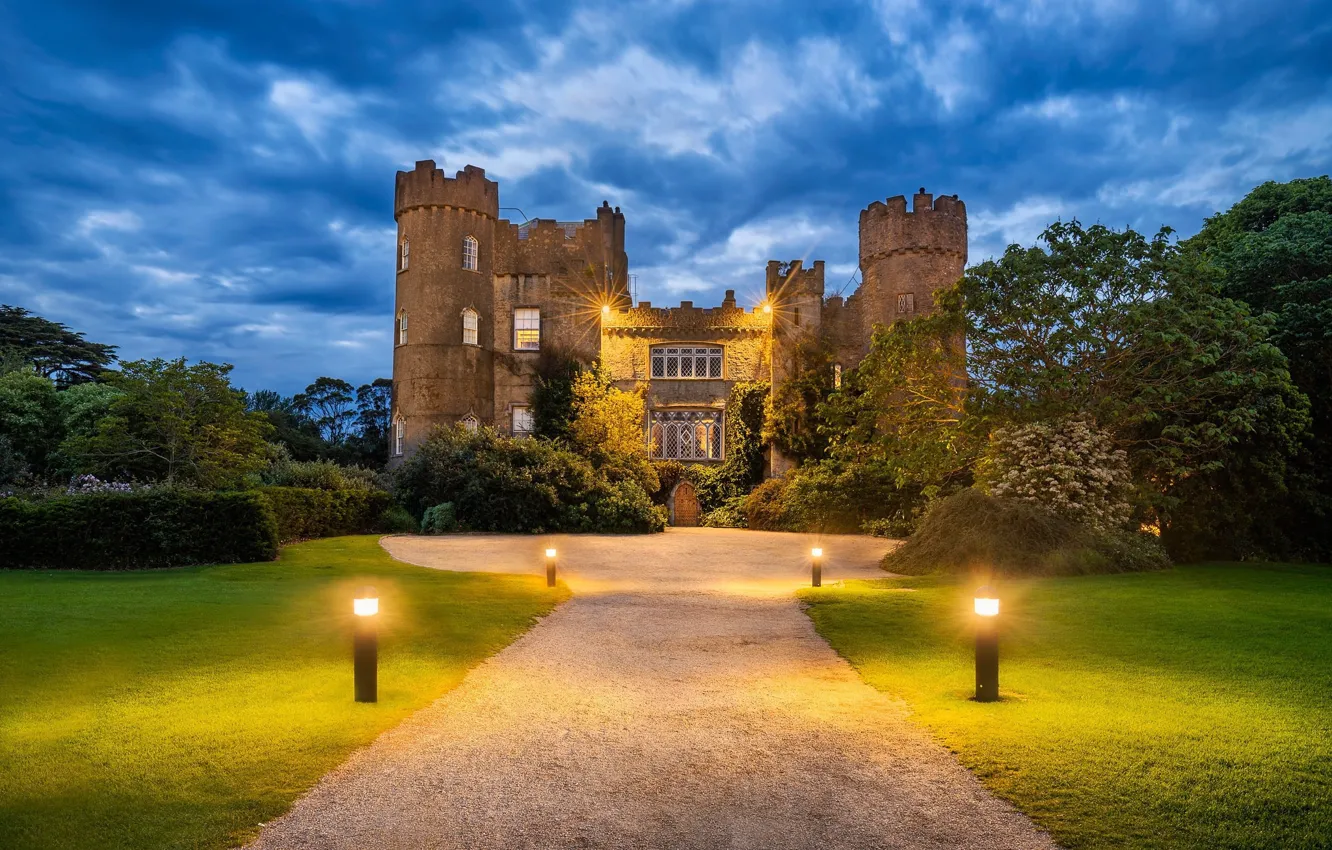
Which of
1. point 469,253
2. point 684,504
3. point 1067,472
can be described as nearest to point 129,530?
point 1067,472

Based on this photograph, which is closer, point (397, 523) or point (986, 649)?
point (986, 649)

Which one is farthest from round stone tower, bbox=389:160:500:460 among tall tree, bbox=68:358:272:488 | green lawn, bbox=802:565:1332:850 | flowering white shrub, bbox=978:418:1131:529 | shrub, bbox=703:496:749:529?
green lawn, bbox=802:565:1332:850

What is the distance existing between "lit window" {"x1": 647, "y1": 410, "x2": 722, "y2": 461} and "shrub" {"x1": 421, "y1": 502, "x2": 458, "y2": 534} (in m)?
9.89

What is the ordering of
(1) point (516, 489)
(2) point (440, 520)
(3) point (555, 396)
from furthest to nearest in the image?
1. (3) point (555, 396)
2. (1) point (516, 489)
3. (2) point (440, 520)

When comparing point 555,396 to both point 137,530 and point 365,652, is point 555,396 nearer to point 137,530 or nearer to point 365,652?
point 137,530

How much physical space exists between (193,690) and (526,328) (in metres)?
28.0

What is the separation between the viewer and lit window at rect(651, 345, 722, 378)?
33.3 m

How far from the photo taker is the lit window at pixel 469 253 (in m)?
33.2

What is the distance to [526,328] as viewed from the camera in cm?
3403

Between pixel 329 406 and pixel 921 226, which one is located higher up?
pixel 921 226

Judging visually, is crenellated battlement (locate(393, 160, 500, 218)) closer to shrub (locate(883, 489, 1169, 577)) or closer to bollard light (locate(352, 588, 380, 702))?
shrub (locate(883, 489, 1169, 577))

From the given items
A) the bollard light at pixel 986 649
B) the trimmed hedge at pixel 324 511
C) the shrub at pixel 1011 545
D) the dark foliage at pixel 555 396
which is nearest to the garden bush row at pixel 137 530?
the trimmed hedge at pixel 324 511

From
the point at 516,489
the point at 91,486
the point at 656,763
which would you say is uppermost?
the point at 91,486

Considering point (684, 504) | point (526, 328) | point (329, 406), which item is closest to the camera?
point (684, 504)
